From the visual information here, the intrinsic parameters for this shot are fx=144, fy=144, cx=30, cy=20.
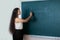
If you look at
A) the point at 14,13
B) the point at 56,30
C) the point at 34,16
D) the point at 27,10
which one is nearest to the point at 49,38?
the point at 56,30

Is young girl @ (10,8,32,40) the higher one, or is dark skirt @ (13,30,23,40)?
young girl @ (10,8,32,40)

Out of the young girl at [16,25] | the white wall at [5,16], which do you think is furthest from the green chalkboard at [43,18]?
→ the white wall at [5,16]

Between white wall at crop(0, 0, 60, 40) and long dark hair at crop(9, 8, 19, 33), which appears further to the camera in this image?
white wall at crop(0, 0, 60, 40)

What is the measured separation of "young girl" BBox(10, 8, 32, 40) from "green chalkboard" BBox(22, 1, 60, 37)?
4.1 inches

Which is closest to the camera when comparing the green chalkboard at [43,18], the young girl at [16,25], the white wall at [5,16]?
the green chalkboard at [43,18]

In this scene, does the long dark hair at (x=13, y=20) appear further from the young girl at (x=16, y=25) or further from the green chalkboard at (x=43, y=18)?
the green chalkboard at (x=43, y=18)

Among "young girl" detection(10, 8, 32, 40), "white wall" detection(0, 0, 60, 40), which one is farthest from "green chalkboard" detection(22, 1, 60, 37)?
"white wall" detection(0, 0, 60, 40)

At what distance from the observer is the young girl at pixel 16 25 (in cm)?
248

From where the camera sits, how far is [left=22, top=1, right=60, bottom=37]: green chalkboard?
7.25 feet

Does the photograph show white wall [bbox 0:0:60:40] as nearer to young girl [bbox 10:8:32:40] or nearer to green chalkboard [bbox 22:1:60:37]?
young girl [bbox 10:8:32:40]

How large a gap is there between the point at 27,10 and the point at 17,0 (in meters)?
0.34

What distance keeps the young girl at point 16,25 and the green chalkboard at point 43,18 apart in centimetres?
10

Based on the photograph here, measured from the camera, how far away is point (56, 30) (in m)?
2.23

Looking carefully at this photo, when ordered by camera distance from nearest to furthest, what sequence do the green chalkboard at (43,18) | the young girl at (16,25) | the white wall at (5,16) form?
the green chalkboard at (43,18), the young girl at (16,25), the white wall at (5,16)
